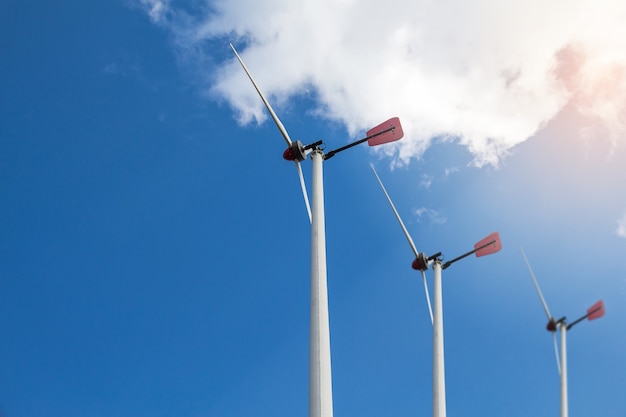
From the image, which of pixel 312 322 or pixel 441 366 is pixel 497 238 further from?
pixel 312 322

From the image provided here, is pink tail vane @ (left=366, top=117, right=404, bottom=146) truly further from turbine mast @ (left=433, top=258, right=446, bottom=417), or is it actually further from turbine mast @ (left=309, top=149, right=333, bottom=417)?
turbine mast @ (left=433, top=258, right=446, bottom=417)

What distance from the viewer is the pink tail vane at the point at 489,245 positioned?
25.6m

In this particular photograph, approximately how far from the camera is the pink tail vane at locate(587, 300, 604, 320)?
38.1 m

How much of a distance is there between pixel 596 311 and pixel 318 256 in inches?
1269

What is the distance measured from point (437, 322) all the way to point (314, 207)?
Answer: 1019 centimetres

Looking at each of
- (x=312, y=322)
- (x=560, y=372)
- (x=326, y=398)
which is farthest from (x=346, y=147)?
(x=560, y=372)

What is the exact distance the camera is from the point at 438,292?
2366 centimetres

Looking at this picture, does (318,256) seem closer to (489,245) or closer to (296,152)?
(296,152)

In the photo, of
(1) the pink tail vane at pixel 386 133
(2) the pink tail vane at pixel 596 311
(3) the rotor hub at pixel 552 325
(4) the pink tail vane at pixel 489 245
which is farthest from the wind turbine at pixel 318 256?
(2) the pink tail vane at pixel 596 311

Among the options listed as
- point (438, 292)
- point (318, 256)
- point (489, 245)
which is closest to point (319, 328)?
point (318, 256)

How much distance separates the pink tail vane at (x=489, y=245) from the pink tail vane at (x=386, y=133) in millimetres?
10267

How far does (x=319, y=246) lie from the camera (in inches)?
540

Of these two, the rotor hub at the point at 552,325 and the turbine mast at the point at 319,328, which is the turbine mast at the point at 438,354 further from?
the rotor hub at the point at 552,325

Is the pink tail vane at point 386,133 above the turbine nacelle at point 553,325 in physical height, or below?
below
